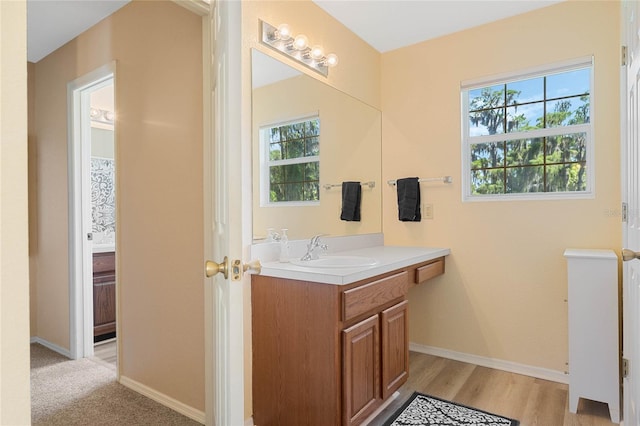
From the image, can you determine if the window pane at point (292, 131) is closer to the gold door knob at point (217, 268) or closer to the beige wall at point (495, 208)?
the beige wall at point (495, 208)

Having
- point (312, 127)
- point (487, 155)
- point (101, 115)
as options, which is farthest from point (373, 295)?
point (101, 115)

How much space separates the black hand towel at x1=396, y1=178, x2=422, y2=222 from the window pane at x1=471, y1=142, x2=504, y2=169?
0.45 m

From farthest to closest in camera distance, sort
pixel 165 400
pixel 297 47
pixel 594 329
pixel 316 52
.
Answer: pixel 316 52, pixel 297 47, pixel 165 400, pixel 594 329

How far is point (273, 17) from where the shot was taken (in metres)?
2.21

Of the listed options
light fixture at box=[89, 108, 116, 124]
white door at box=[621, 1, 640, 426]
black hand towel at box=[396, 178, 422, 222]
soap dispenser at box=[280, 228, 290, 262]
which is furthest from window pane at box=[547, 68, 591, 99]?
light fixture at box=[89, 108, 116, 124]

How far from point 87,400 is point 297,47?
8.09 feet

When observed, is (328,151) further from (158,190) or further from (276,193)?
(158,190)

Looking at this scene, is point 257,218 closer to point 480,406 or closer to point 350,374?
point 350,374

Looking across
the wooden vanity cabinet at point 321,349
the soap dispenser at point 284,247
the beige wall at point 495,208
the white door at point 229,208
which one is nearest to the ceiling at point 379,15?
the beige wall at point 495,208

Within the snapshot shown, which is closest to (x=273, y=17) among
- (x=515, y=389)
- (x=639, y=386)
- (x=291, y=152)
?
(x=291, y=152)

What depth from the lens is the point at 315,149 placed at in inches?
101

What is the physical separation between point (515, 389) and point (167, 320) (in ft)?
7.14

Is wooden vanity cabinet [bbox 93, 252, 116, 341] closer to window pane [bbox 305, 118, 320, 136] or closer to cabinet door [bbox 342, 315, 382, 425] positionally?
window pane [bbox 305, 118, 320, 136]

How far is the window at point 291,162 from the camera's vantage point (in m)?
2.22
